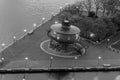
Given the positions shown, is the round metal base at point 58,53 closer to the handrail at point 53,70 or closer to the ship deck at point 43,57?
the ship deck at point 43,57

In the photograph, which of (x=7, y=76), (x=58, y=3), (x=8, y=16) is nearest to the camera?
(x=7, y=76)

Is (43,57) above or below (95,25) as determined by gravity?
below

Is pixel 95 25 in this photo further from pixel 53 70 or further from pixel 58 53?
pixel 53 70

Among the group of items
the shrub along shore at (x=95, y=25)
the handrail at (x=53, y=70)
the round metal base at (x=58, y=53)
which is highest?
the shrub along shore at (x=95, y=25)

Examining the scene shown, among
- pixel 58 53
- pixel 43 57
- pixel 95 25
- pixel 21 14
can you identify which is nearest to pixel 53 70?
pixel 43 57

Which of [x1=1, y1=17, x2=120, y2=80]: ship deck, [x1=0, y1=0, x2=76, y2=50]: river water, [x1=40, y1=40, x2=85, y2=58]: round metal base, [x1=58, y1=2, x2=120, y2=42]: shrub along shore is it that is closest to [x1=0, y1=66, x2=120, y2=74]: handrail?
[x1=1, y1=17, x2=120, y2=80]: ship deck

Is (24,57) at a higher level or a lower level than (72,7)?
lower

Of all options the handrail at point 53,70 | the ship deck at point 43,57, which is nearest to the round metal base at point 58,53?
the ship deck at point 43,57

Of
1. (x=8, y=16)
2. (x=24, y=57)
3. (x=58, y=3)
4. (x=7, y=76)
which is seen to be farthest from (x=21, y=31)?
(x=58, y=3)

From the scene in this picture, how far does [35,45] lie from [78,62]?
33.7ft

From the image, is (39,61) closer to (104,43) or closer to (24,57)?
(24,57)

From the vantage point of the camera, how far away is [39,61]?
183ft

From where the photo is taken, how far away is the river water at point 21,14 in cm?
7319

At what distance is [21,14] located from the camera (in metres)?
86.6
